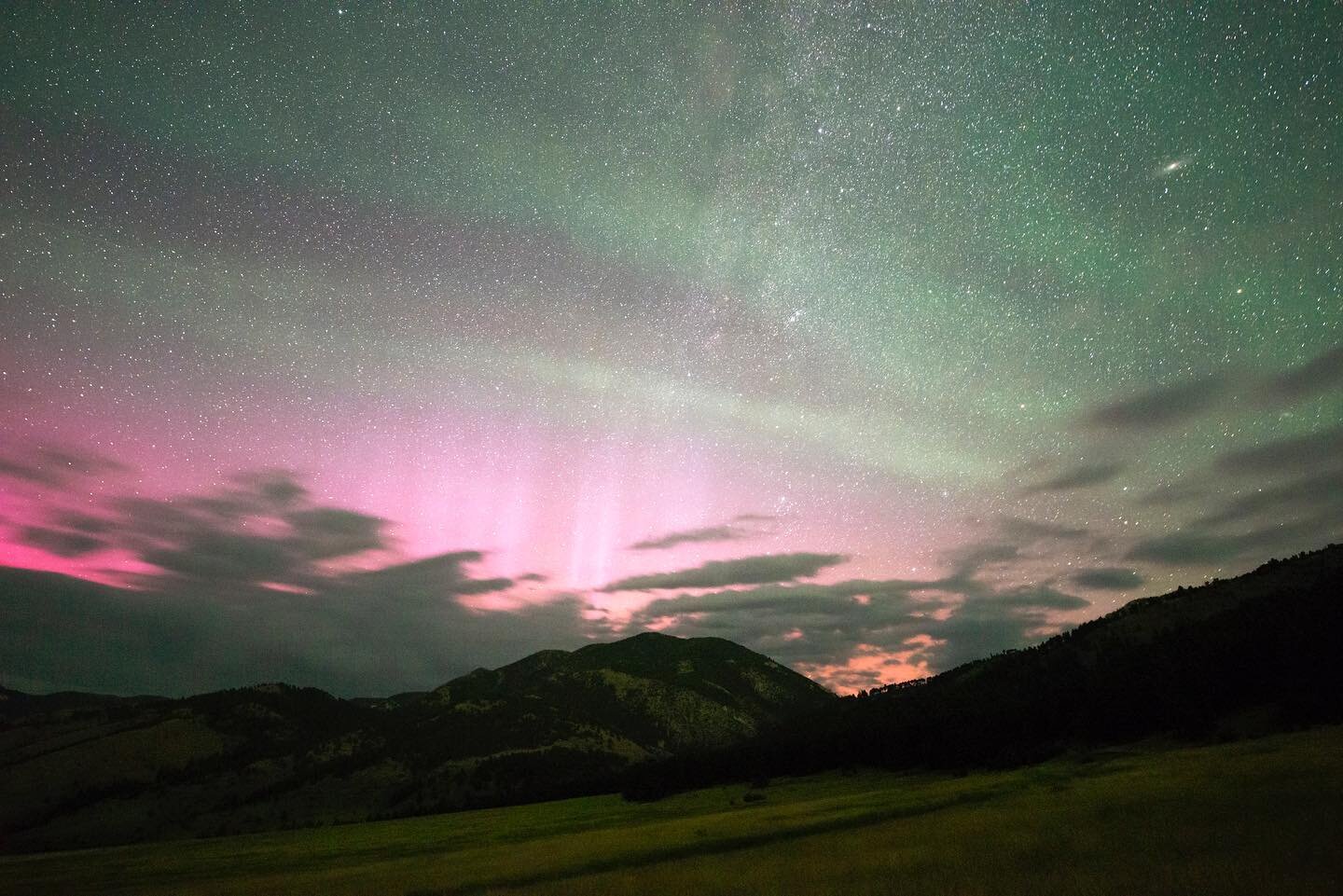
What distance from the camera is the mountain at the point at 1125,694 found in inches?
3356

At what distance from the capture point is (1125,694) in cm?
10419

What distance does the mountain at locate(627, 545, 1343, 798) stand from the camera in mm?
85250

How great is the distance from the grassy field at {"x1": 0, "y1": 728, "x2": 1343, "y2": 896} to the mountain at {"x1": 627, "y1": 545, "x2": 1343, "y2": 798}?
2898cm

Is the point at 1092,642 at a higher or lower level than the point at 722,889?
higher

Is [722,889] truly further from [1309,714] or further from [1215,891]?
[1309,714]

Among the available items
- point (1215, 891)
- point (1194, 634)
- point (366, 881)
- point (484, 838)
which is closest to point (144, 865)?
point (484, 838)

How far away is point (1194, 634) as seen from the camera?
422 feet

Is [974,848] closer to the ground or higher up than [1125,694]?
closer to the ground

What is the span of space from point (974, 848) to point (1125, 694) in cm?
9254

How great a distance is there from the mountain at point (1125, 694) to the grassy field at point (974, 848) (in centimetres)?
2898

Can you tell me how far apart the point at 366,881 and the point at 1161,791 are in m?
53.3

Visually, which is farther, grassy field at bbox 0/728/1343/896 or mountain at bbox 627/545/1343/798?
mountain at bbox 627/545/1343/798

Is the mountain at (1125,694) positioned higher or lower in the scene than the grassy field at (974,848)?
higher

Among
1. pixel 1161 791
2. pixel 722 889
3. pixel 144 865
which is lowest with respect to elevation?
pixel 144 865
